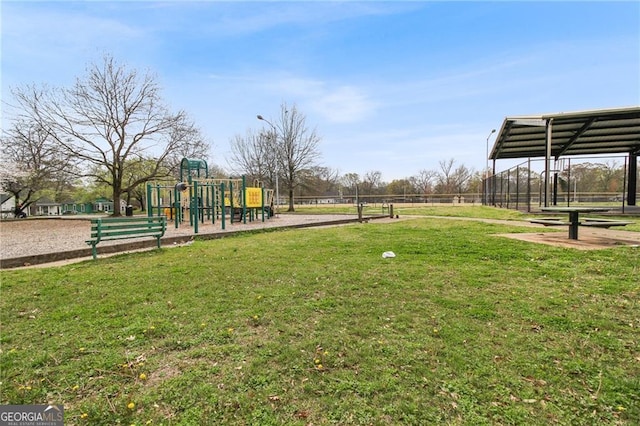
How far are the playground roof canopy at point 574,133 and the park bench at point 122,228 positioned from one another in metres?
13.5

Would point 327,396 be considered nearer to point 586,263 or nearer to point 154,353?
point 154,353

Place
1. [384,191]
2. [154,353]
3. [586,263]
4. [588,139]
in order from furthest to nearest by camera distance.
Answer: [384,191] → [588,139] → [586,263] → [154,353]

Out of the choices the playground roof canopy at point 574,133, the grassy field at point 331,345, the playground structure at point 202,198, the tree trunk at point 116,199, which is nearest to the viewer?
the grassy field at point 331,345

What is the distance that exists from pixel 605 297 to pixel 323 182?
199 ft

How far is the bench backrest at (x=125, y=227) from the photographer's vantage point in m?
6.88

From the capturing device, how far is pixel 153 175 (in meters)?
23.3

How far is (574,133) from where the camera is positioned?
16.7 meters

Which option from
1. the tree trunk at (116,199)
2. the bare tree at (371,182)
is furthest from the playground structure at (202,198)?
the bare tree at (371,182)

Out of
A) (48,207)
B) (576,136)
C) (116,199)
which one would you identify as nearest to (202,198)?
(116,199)

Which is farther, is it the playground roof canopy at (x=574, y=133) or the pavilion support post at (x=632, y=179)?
the pavilion support post at (x=632, y=179)

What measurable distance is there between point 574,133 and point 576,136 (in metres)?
0.21

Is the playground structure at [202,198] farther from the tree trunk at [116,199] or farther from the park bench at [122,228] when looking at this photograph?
the park bench at [122,228]

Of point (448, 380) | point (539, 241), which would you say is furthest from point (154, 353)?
point (539, 241)

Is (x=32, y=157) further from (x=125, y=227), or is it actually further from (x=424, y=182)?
(x=424, y=182)
